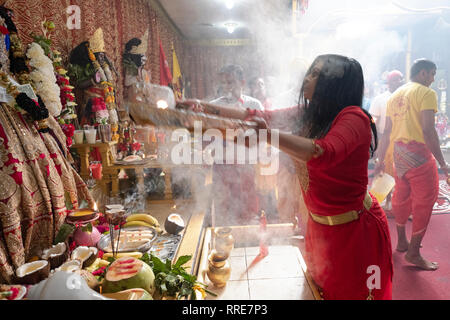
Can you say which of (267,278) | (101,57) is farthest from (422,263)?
(101,57)

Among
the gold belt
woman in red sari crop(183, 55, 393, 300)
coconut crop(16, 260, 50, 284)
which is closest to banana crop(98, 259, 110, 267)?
coconut crop(16, 260, 50, 284)

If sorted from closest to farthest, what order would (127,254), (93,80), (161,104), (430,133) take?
(161,104)
(127,254)
(93,80)
(430,133)

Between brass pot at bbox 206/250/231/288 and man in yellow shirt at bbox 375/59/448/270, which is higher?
man in yellow shirt at bbox 375/59/448/270

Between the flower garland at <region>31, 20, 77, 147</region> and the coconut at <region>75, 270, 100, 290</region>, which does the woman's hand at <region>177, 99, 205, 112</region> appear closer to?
the coconut at <region>75, 270, 100, 290</region>

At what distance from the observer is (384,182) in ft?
5.32

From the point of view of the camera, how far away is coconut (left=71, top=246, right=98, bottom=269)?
1.27 m

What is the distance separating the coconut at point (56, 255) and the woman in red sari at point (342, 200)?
90 cm

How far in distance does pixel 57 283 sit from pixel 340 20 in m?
1.54

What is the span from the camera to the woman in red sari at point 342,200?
39.5 inches

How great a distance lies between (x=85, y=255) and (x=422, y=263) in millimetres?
2541

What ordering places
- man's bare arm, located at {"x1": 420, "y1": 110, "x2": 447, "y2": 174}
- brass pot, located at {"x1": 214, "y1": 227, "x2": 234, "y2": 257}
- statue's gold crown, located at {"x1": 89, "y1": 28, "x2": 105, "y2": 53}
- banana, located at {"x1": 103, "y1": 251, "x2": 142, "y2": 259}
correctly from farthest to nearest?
man's bare arm, located at {"x1": 420, "y1": 110, "x2": 447, "y2": 174}
statue's gold crown, located at {"x1": 89, "y1": 28, "x2": 105, "y2": 53}
brass pot, located at {"x1": 214, "y1": 227, "x2": 234, "y2": 257}
banana, located at {"x1": 103, "y1": 251, "x2": 142, "y2": 259}

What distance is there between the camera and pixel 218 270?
1.64m

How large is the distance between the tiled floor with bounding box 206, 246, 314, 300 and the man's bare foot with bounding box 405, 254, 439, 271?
1034 millimetres

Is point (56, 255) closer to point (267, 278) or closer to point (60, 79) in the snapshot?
point (60, 79)
